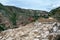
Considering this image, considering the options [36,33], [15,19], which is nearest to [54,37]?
[36,33]

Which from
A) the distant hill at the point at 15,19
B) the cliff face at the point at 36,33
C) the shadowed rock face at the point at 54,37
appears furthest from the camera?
the distant hill at the point at 15,19

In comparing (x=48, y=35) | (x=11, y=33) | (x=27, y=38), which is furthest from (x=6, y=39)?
(x=48, y=35)

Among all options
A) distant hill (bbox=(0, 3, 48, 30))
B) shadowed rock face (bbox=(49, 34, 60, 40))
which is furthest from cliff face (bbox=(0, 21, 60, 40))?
distant hill (bbox=(0, 3, 48, 30))

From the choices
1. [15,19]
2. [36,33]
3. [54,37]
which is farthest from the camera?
[15,19]

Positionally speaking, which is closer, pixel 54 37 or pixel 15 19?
pixel 54 37

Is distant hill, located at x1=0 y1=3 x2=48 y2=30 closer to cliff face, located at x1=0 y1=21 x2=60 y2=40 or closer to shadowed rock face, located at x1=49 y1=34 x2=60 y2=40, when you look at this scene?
cliff face, located at x1=0 y1=21 x2=60 y2=40

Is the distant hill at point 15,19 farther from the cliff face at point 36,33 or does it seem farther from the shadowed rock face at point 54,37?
the shadowed rock face at point 54,37

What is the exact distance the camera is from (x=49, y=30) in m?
11.0

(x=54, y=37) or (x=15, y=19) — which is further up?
(x=54, y=37)

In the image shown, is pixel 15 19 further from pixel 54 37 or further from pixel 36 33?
pixel 54 37

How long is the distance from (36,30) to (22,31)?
2.67 feet

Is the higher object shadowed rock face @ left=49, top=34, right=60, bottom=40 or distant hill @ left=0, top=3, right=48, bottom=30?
shadowed rock face @ left=49, top=34, right=60, bottom=40

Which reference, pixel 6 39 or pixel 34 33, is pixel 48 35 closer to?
pixel 34 33

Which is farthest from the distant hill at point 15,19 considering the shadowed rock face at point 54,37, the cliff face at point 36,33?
the shadowed rock face at point 54,37
